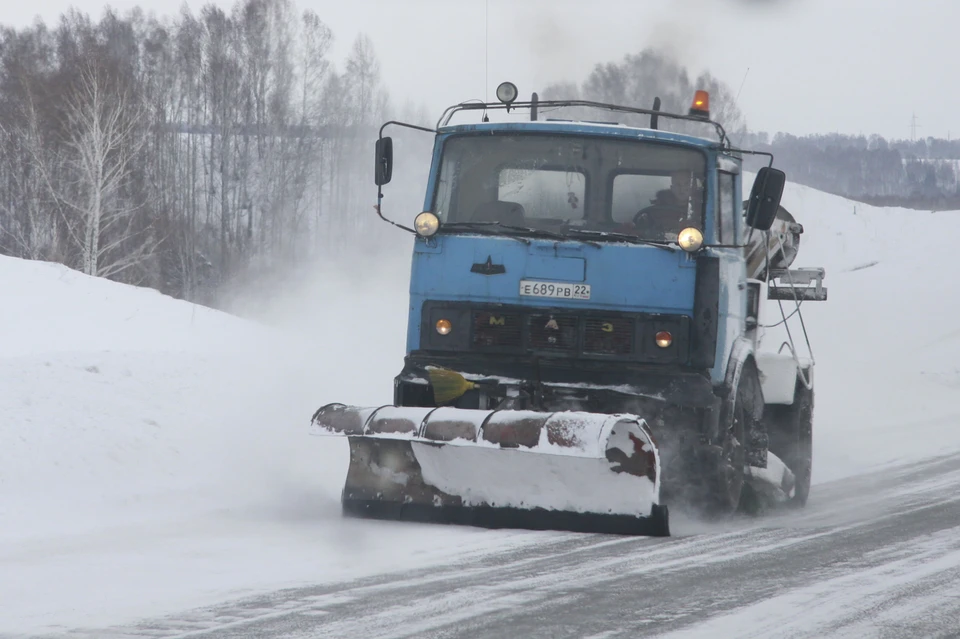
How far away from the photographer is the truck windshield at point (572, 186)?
7.02 meters

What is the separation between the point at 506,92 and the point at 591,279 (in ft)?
5.48

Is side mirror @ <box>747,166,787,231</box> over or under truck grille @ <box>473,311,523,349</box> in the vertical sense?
over

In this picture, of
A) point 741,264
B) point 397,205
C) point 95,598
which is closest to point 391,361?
point 741,264

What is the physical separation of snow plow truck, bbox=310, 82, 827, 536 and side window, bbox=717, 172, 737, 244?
2 centimetres

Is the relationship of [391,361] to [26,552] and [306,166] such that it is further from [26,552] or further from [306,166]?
[306,166]

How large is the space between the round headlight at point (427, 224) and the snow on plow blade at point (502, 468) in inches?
44.3

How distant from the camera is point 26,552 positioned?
18.9 feet

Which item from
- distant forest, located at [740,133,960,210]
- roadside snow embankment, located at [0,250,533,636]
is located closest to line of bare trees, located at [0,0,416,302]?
roadside snow embankment, located at [0,250,533,636]

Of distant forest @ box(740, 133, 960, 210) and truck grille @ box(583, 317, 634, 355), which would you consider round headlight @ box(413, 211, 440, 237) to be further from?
distant forest @ box(740, 133, 960, 210)

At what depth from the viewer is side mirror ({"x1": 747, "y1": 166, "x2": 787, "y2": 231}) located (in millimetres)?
7109

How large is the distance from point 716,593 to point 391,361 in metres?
12.1

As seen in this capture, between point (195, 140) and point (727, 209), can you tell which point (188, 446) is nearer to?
point (727, 209)

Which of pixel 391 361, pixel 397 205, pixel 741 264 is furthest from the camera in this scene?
pixel 397 205

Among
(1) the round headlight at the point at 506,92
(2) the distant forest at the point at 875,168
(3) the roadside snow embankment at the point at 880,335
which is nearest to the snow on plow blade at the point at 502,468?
(1) the round headlight at the point at 506,92
